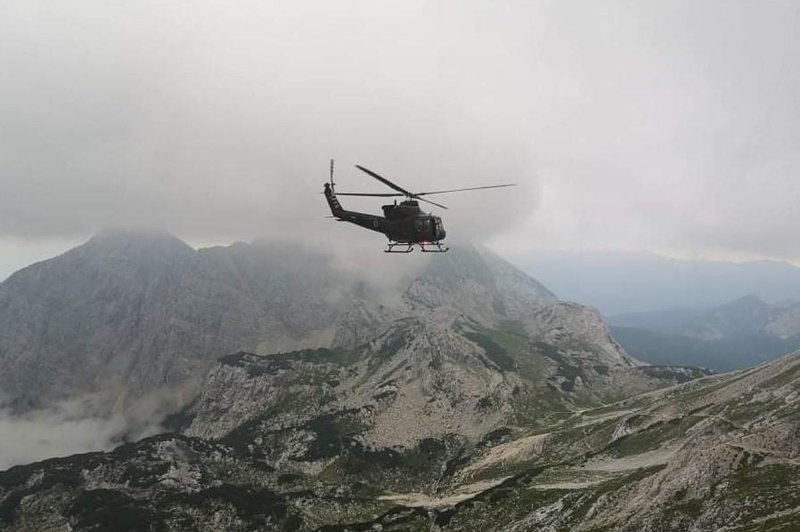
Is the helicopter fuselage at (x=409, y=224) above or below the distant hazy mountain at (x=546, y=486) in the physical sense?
above

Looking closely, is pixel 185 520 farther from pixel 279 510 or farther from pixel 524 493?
pixel 524 493

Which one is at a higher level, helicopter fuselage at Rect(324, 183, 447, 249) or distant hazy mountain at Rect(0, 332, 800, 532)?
helicopter fuselage at Rect(324, 183, 447, 249)

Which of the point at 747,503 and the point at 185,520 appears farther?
the point at 185,520

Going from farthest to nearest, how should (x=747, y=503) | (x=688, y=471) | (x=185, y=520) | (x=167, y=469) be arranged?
1. (x=167, y=469)
2. (x=185, y=520)
3. (x=688, y=471)
4. (x=747, y=503)

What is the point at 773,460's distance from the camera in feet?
209

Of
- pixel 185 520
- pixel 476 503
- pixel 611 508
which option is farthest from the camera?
pixel 185 520

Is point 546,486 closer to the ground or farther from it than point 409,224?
closer to the ground

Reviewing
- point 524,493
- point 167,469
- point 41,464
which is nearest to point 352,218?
point 524,493

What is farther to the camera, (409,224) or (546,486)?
(546,486)

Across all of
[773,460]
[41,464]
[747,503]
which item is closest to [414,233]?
[747,503]

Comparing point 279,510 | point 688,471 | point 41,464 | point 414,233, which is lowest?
point 279,510

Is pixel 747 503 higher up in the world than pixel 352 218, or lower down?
lower down

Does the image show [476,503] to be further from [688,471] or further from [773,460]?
[773,460]

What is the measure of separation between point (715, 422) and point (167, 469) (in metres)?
174
